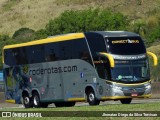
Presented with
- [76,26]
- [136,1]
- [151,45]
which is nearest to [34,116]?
[151,45]

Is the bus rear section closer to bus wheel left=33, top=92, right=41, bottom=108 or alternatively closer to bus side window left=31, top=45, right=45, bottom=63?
bus side window left=31, top=45, right=45, bottom=63

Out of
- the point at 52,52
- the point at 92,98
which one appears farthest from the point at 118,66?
the point at 52,52

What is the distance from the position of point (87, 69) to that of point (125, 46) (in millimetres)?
2117

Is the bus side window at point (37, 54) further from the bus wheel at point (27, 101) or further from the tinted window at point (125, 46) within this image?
the tinted window at point (125, 46)

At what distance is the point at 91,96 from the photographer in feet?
118

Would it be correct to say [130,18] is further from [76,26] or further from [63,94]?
[63,94]

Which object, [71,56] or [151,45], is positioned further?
[151,45]

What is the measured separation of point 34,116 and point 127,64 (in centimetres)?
1353

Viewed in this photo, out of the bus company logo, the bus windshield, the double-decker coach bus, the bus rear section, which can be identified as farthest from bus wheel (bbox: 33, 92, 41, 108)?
the bus windshield

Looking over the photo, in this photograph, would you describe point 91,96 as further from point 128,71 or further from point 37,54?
point 37,54

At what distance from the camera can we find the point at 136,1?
115 m

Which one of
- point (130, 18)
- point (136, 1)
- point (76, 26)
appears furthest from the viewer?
point (136, 1)

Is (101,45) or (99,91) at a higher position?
(101,45)

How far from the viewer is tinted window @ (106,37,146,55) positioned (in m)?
35.2
